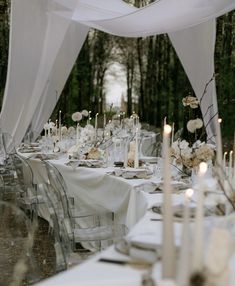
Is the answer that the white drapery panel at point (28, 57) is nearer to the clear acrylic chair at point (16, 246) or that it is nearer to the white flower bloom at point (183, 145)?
the clear acrylic chair at point (16, 246)

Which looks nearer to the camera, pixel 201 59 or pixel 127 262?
pixel 127 262

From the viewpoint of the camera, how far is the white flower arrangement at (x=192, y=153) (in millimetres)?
3360

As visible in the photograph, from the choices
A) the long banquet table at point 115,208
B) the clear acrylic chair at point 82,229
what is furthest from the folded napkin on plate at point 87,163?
the clear acrylic chair at point 82,229

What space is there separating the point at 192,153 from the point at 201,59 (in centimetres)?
307

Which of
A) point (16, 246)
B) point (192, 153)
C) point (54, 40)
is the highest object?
point (54, 40)

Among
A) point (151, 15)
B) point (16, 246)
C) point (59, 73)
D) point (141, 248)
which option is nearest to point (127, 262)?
point (141, 248)

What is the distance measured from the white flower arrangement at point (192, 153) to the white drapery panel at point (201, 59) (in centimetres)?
271

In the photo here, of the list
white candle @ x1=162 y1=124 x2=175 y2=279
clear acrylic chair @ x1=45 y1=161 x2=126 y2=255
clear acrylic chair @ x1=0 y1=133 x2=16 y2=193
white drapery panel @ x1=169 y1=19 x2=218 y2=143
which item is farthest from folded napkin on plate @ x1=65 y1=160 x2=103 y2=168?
white candle @ x1=162 y1=124 x2=175 y2=279

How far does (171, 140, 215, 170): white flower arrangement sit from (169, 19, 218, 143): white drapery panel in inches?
107

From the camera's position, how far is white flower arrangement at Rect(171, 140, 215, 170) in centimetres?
336

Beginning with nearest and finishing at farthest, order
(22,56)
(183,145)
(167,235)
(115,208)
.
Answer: (167,235) → (183,145) → (115,208) → (22,56)

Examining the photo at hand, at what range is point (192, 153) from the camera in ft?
11.5

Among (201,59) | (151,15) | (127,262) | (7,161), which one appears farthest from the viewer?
(7,161)

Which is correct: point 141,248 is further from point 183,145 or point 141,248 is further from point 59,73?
point 59,73
